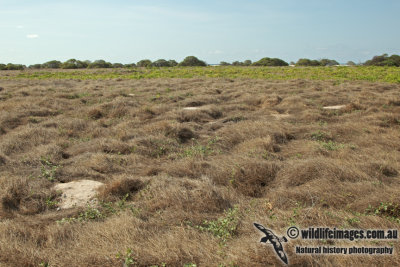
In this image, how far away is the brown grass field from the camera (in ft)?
8.79

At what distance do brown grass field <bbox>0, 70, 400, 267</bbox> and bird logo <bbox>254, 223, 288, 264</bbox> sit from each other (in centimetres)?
6

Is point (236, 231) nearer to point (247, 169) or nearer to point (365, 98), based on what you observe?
point (247, 169)

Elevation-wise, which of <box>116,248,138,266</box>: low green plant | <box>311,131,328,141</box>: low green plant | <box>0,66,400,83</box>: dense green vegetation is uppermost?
<box>0,66,400,83</box>: dense green vegetation

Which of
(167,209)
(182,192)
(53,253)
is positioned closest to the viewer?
(53,253)

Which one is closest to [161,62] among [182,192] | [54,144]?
[54,144]

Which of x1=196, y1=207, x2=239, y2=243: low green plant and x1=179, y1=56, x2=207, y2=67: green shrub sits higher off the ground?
x1=179, y1=56, x2=207, y2=67: green shrub

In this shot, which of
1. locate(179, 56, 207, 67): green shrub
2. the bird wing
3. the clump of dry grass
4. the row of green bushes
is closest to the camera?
the bird wing

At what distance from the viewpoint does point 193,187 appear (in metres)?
3.96

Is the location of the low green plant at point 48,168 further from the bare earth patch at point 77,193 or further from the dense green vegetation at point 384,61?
the dense green vegetation at point 384,61

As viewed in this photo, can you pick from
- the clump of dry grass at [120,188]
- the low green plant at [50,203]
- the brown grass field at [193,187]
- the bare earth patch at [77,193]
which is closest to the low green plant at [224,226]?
the brown grass field at [193,187]

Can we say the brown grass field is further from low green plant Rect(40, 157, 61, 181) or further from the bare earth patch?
the bare earth patch

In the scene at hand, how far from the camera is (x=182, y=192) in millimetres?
3740

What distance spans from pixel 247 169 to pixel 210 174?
22.5 inches

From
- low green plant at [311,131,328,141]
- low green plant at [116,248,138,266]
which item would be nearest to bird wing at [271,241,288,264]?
low green plant at [116,248,138,266]
